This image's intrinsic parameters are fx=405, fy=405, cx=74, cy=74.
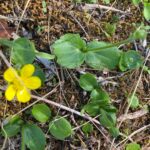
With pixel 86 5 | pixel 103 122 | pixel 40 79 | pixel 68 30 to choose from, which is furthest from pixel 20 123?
pixel 86 5

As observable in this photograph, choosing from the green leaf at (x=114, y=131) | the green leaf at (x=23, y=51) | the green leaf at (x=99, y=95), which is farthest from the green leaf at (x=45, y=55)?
the green leaf at (x=114, y=131)

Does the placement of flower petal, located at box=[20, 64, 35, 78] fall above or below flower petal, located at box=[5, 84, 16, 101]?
above

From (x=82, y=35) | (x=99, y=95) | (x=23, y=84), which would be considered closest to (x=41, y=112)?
(x=23, y=84)

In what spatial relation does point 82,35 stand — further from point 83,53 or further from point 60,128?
point 60,128

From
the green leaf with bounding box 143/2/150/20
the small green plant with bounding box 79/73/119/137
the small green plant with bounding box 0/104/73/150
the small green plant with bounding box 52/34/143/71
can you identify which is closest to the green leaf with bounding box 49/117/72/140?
the small green plant with bounding box 0/104/73/150

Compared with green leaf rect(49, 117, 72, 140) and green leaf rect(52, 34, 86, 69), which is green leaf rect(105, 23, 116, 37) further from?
green leaf rect(49, 117, 72, 140)
